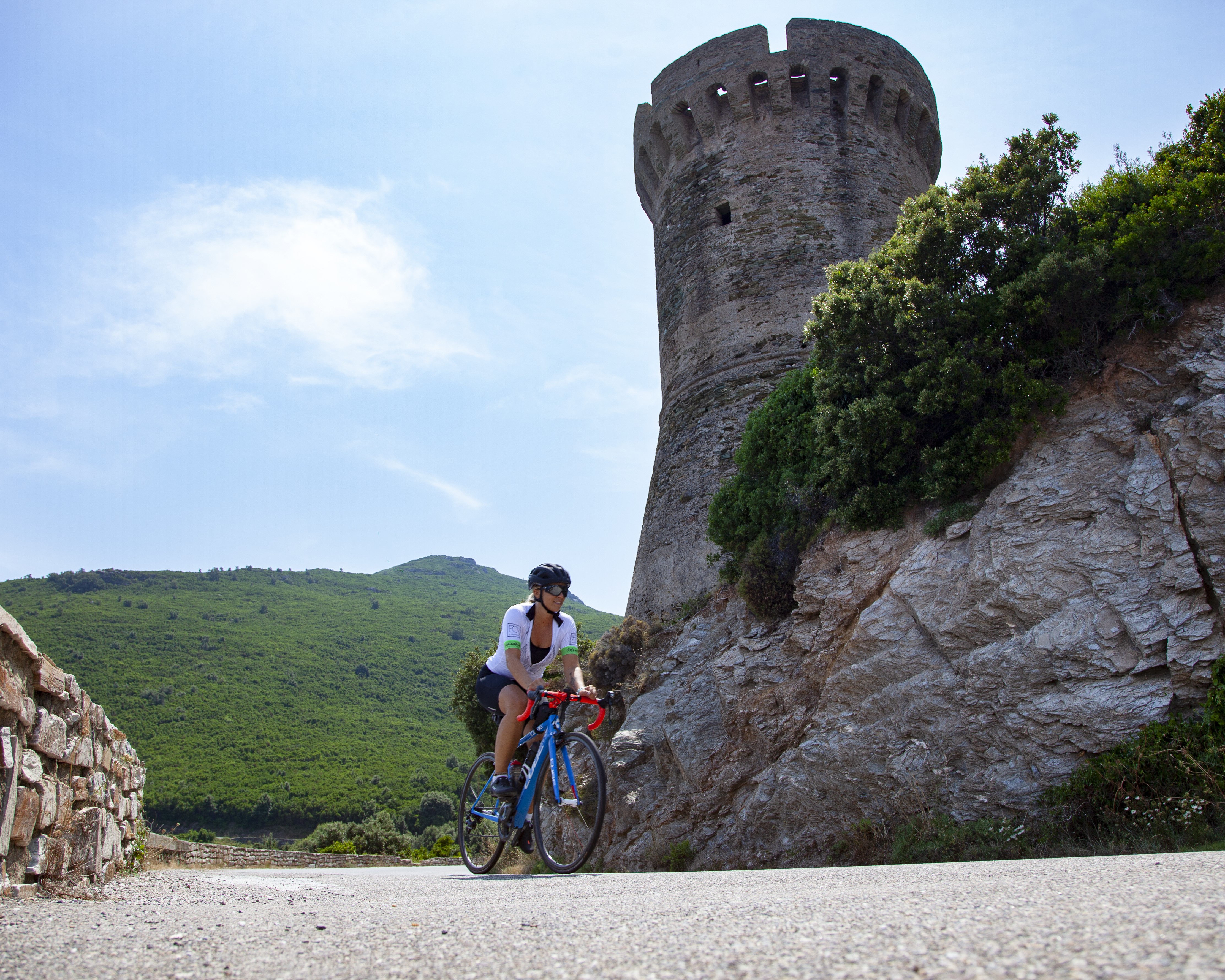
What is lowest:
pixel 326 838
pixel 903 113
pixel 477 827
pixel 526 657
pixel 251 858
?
pixel 326 838

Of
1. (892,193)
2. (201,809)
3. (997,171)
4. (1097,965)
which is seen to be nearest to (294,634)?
(201,809)

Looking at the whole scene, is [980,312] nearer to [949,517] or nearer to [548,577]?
[949,517]

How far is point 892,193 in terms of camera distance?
53.5ft

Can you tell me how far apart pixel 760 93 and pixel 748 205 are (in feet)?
8.09

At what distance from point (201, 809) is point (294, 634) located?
111 feet

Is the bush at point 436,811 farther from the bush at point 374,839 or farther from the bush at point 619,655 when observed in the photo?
the bush at point 619,655

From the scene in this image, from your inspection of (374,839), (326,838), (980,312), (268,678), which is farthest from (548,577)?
(268,678)

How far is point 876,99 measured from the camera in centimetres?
1675

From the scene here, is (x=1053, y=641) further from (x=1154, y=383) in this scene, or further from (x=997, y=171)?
(x=997, y=171)

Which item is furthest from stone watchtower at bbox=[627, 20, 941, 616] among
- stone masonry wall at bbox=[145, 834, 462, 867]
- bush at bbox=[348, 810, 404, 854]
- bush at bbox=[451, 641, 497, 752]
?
bush at bbox=[348, 810, 404, 854]

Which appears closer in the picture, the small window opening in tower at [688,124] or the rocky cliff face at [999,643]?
the rocky cliff face at [999,643]

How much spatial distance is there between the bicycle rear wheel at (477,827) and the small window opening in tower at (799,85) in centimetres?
1475

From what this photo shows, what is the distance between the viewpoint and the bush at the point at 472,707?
16234 mm

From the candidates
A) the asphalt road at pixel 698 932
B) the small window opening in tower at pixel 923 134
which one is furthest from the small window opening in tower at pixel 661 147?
the asphalt road at pixel 698 932
